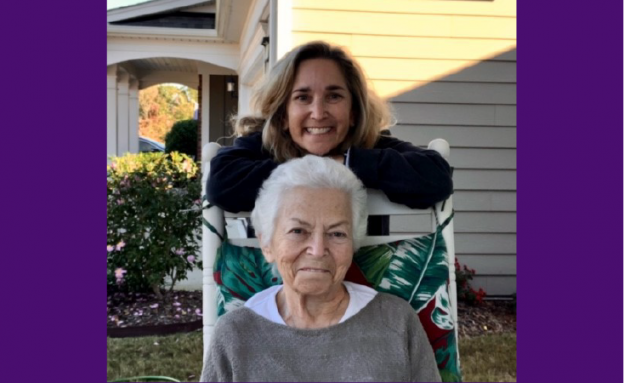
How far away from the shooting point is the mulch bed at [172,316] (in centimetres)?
382

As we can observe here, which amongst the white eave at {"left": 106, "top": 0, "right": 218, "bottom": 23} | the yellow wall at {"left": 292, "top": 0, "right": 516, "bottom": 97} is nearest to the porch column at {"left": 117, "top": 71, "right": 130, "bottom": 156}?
the white eave at {"left": 106, "top": 0, "right": 218, "bottom": 23}

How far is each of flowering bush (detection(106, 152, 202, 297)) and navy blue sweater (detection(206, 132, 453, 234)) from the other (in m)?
2.29

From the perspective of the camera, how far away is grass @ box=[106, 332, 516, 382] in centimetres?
324

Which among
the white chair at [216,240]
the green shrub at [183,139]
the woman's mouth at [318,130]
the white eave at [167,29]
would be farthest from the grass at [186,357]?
the green shrub at [183,139]

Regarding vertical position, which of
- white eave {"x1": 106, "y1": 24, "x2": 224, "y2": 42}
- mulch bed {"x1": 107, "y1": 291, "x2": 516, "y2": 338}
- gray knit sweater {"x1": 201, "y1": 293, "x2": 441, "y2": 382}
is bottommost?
mulch bed {"x1": 107, "y1": 291, "x2": 516, "y2": 338}

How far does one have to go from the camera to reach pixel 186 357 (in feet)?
11.2

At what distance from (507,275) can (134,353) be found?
Result: 272cm

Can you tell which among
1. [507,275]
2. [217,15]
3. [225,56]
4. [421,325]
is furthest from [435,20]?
[225,56]

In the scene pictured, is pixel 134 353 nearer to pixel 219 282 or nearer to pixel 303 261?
pixel 219 282

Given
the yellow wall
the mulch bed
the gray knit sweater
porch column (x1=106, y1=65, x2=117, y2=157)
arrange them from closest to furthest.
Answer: the gray knit sweater
the mulch bed
the yellow wall
porch column (x1=106, y1=65, x2=117, y2=157)

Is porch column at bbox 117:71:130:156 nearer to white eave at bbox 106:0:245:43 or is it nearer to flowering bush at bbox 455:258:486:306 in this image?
white eave at bbox 106:0:245:43

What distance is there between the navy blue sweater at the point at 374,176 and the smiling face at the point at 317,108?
14 cm

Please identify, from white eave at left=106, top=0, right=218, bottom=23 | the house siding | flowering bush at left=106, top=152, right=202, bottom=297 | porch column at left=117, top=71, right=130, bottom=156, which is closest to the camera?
flowering bush at left=106, top=152, right=202, bottom=297

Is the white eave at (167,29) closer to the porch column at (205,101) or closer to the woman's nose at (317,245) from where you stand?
the porch column at (205,101)
